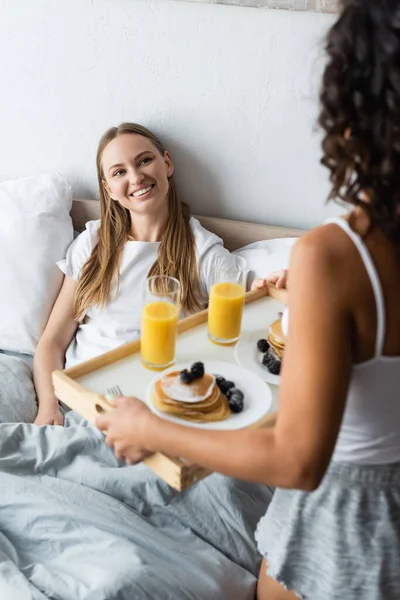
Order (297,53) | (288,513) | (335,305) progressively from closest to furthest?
(335,305) < (288,513) < (297,53)

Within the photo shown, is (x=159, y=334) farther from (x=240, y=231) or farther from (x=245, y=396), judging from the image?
(x=240, y=231)

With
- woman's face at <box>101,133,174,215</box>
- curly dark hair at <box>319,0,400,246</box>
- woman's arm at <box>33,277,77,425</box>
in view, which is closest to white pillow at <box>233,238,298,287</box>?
woman's face at <box>101,133,174,215</box>

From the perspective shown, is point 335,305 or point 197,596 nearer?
point 335,305

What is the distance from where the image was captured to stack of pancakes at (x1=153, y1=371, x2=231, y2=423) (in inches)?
44.1

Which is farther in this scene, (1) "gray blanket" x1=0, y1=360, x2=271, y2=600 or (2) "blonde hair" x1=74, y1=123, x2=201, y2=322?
A: (2) "blonde hair" x1=74, y1=123, x2=201, y2=322

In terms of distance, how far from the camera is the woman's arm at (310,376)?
2.31ft

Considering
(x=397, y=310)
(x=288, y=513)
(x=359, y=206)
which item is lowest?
(x=288, y=513)

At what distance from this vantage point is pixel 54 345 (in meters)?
1.92

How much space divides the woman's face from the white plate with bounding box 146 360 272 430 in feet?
2.35

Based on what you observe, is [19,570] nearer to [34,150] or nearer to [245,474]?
[245,474]

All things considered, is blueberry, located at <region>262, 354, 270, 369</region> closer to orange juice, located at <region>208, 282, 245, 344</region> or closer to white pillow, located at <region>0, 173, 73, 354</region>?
orange juice, located at <region>208, 282, 245, 344</region>

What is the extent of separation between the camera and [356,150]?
0.72m

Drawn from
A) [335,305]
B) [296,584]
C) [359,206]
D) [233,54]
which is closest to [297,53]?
[233,54]

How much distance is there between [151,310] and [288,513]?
0.48m
